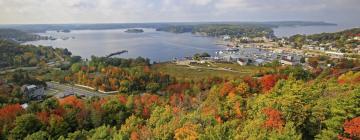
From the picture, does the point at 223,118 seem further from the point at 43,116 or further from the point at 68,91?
the point at 68,91

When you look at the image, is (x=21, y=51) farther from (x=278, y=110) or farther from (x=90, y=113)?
(x=278, y=110)

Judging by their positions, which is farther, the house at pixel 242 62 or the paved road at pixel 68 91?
the house at pixel 242 62

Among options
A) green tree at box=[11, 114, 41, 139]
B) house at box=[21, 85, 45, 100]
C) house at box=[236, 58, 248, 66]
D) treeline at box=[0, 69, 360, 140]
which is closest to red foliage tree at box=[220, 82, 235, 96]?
treeline at box=[0, 69, 360, 140]

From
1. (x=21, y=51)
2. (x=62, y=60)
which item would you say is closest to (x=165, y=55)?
(x=62, y=60)

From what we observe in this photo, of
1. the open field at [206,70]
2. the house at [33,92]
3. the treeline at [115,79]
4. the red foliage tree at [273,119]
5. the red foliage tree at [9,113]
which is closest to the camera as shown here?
the red foliage tree at [273,119]

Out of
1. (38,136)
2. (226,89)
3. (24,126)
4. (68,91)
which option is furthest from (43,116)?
(68,91)

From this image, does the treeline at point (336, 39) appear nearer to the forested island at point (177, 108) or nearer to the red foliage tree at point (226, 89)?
the forested island at point (177, 108)

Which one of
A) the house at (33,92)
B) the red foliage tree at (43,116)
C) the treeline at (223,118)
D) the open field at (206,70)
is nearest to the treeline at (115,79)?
the house at (33,92)
